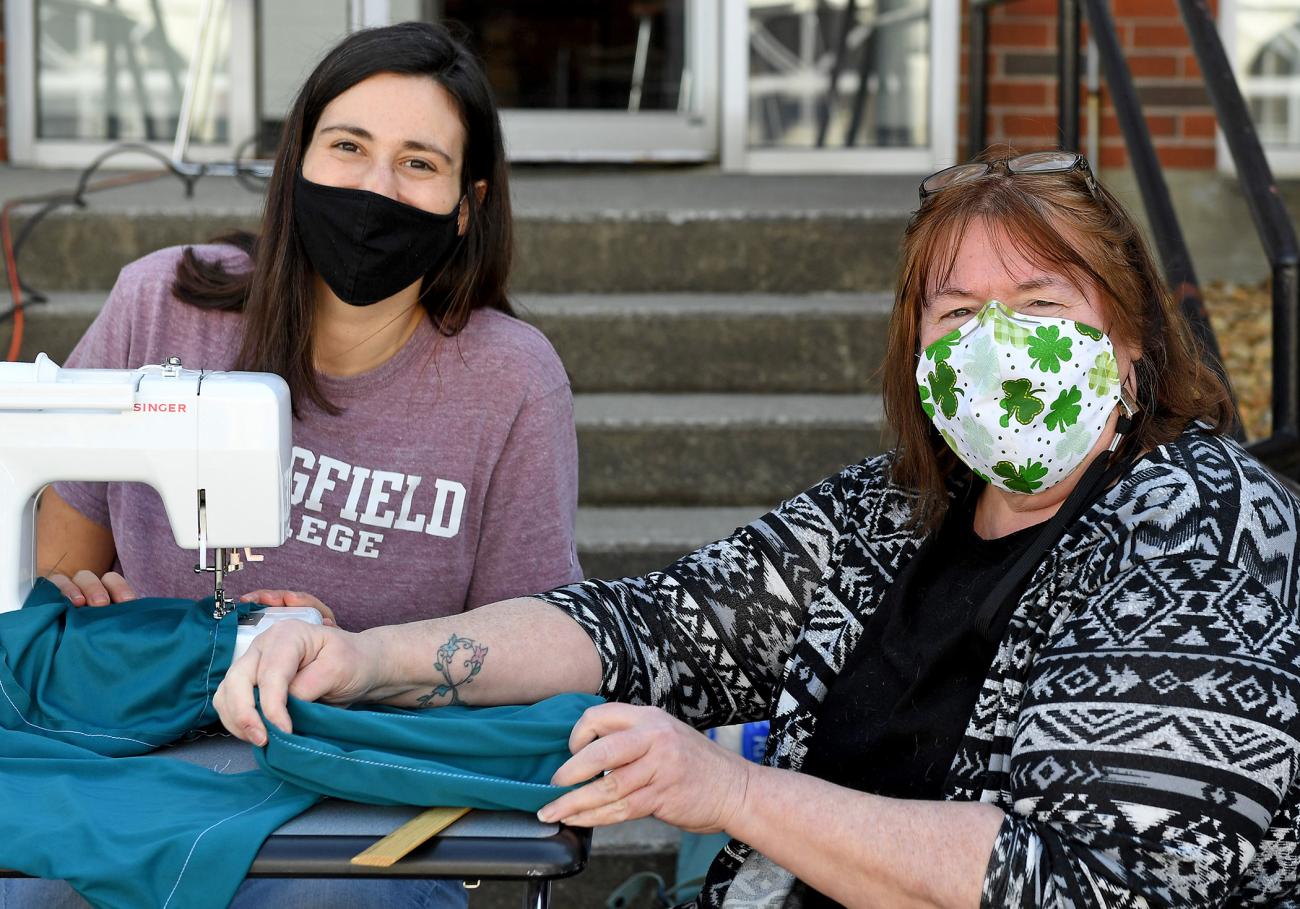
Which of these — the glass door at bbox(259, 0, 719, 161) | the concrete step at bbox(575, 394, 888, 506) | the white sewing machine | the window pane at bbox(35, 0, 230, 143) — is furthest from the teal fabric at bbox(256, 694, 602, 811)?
the window pane at bbox(35, 0, 230, 143)

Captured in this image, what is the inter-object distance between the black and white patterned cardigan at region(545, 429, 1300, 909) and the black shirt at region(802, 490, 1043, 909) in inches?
1.2

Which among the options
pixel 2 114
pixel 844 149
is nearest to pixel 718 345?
pixel 844 149

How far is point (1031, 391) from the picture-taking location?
62.2 inches

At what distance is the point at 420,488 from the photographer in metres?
2.12

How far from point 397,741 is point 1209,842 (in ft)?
2.55

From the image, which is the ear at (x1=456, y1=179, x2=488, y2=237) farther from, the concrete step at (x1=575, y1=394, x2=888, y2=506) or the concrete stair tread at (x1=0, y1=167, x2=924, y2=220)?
the concrete stair tread at (x1=0, y1=167, x2=924, y2=220)

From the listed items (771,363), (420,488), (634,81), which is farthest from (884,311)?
(634,81)

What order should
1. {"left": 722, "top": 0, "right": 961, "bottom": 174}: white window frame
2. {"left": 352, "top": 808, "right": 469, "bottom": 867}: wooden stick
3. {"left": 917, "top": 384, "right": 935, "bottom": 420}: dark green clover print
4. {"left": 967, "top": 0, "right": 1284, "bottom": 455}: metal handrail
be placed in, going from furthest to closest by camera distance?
{"left": 722, "top": 0, "right": 961, "bottom": 174}: white window frame < {"left": 967, "top": 0, "right": 1284, "bottom": 455}: metal handrail < {"left": 917, "top": 384, "right": 935, "bottom": 420}: dark green clover print < {"left": 352, "top": 808, "right": 469, "bottom": 867}: wooden stick

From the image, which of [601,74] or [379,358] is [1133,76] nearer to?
[601,74]

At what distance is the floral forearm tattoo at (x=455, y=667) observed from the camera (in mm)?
1665

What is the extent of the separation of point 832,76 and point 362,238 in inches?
149

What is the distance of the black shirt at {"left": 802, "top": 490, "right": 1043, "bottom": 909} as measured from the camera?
5.32 ft

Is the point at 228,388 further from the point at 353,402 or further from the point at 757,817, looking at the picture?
the point at 757,817

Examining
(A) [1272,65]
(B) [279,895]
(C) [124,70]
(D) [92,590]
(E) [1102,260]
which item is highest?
(A) [1272,65]
